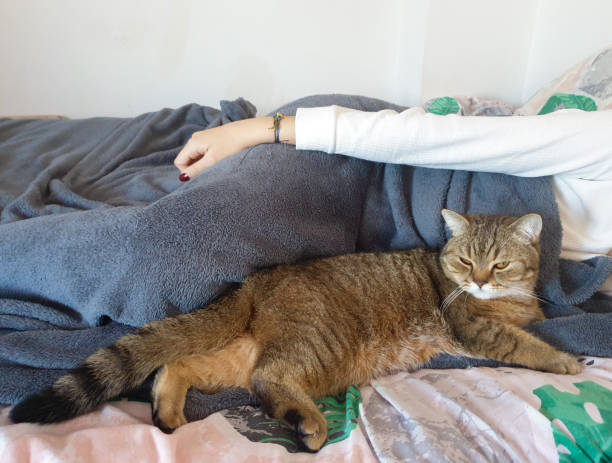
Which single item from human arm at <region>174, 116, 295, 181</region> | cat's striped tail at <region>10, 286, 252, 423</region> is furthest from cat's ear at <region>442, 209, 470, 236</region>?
cat's striped tail at <region>10, 286, 252, 423</region>

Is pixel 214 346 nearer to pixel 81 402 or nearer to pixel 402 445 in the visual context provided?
pixel 81 402

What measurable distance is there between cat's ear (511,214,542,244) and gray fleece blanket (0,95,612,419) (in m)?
0.08

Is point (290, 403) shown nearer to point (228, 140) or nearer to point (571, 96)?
point (228, 140)

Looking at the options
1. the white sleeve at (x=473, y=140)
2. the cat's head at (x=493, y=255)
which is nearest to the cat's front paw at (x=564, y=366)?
the cat's head at (x=493, y=255)

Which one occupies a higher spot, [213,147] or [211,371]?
Answer: [213,147]

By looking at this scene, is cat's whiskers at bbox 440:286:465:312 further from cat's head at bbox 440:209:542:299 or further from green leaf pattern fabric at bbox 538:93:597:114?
green leaf pattern fabric at bbox 538:93:597:114

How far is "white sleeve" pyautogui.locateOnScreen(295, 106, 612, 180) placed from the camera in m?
1.05

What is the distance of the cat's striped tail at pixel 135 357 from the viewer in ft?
2.25

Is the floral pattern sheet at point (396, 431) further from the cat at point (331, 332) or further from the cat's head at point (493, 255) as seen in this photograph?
the cat's head at point (493, 255)

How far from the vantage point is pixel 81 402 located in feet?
2.33

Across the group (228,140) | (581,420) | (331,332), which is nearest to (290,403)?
(331,332)

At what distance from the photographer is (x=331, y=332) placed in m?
0.97

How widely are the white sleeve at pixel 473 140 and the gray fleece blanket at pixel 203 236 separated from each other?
0.09m

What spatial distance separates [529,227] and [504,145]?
0.23m
